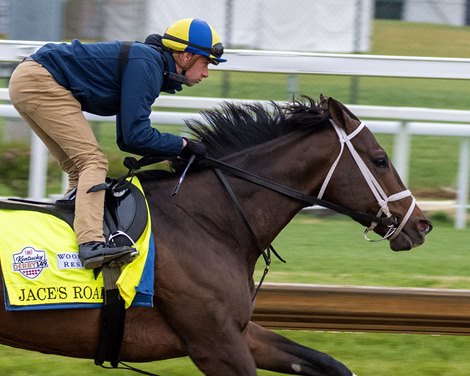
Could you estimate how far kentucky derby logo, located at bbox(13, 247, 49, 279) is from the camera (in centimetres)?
446

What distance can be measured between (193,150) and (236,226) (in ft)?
1.30

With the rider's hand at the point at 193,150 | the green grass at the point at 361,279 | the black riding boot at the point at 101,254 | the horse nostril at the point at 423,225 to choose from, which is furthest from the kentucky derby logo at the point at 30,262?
the horse nostril at the point at 423,225

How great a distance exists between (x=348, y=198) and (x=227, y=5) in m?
6.20

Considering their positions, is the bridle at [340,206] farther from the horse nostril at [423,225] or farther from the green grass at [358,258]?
the green grass at [358,258]

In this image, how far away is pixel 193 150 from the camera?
15.6 ft

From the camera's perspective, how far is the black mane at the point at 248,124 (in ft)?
16.2

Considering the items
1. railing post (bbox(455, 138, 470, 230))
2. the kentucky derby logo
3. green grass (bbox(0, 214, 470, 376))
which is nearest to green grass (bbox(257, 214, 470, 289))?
green grass (bbox(0, 214, 470, 376))

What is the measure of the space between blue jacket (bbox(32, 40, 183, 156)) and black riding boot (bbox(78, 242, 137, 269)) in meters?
0.46

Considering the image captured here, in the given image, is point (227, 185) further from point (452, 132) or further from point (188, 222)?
point (452, 132)

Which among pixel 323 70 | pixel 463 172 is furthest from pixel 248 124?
pixel 463 172

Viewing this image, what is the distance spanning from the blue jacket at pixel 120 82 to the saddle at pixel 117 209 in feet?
0.62

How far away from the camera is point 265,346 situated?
4.91 metres

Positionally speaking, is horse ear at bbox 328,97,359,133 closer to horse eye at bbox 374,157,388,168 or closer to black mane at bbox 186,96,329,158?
black mane at bbox 186,96,329,158

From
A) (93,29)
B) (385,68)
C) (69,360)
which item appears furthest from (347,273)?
(93,29)
